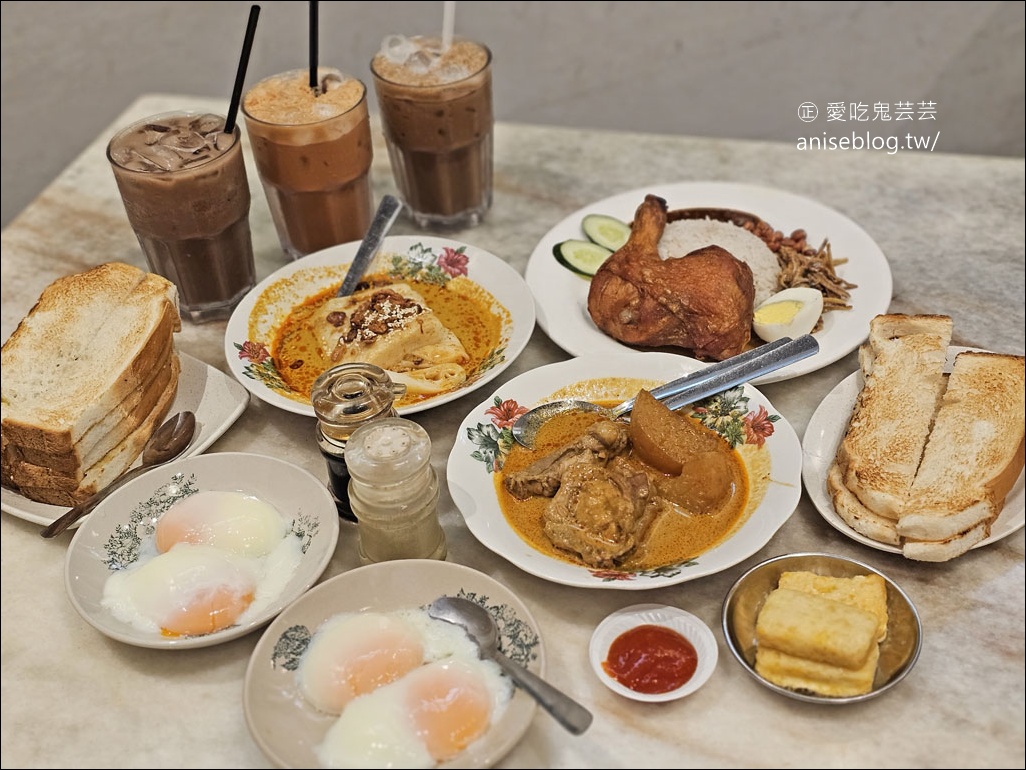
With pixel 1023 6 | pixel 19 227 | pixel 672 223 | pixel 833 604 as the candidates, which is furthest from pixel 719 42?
pixel 833 604

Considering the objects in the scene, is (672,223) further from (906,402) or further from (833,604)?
(833,604)

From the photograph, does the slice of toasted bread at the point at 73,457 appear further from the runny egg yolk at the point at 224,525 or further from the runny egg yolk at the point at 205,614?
the runny egg yolk at the point at 205,614

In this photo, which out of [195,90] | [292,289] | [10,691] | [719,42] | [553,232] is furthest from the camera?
[195,90]

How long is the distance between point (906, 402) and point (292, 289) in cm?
161

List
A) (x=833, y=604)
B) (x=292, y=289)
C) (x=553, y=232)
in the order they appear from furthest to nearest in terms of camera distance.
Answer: (x=553, y=232), (x=292, y=289), (x=833, y=604)

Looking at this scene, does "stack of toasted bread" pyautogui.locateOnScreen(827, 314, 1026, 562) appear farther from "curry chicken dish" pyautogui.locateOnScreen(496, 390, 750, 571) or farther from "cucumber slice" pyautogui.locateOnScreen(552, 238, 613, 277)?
"cucumber slice" pyautogui.locateOnScreen(552, 238, 613, 277)

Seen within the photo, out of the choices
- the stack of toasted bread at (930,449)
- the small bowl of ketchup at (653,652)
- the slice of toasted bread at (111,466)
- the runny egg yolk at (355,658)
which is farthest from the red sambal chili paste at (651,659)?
the slice of toasted bread at (111,466)

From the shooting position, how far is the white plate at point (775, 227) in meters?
2.42

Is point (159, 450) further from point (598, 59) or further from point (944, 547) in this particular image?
point (598, 59)

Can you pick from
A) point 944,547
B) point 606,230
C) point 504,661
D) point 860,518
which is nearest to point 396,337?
point 606,230

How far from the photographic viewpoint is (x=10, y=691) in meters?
1.79

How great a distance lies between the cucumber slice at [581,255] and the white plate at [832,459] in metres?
0.79

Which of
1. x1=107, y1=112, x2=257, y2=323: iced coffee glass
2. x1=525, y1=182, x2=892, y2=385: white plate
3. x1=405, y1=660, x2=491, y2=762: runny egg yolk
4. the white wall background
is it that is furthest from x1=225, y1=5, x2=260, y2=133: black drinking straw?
the white wall background

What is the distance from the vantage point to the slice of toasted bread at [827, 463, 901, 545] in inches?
74.6
